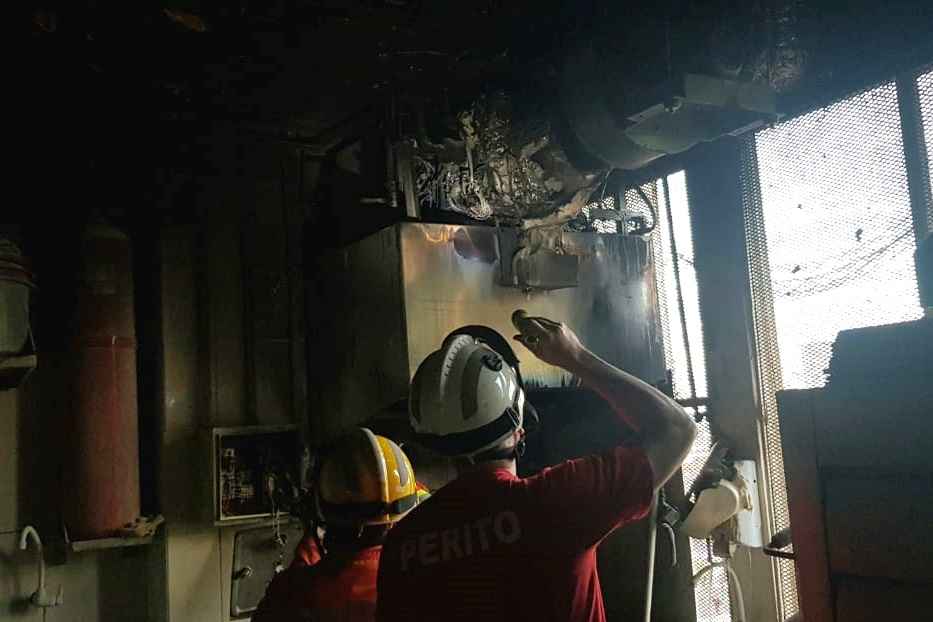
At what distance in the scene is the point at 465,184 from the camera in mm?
2064

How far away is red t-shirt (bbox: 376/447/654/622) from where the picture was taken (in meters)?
1.16

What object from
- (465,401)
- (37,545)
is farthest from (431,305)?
(37,545)

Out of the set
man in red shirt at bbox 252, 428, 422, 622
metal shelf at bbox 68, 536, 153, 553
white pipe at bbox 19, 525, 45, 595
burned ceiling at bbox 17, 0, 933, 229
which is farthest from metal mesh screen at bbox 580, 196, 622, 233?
white pipe at bbox 19, 525, 45, 595

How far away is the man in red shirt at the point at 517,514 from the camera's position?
1.16m

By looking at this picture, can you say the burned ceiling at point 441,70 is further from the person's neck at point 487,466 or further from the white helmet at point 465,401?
the person's neck at point 487,466

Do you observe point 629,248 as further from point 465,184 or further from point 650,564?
point 650,564

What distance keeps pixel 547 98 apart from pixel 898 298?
0.88m

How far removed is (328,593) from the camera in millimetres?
1462

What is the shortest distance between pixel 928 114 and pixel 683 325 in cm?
81

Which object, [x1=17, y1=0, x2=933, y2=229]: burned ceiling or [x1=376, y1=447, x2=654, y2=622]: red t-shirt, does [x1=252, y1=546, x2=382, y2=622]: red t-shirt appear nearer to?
[x1=376, y1=447, x2=654, y2=622]: red t-shirt

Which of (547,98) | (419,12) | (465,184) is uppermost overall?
(419,12)

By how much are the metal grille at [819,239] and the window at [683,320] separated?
201 millimetres

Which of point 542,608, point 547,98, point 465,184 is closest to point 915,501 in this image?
point 542,608

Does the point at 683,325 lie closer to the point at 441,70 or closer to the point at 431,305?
the point at 431,305
